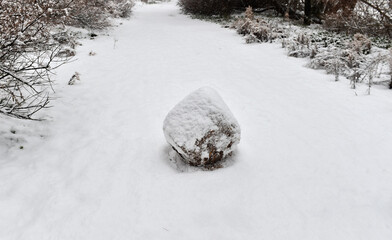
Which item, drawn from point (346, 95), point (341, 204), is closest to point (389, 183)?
point (341, 204)

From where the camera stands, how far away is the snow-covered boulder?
3044mm

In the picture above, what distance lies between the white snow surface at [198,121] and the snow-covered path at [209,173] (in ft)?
1.26

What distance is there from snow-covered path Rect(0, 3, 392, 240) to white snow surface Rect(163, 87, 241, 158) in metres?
0.38

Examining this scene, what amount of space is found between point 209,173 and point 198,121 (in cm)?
67

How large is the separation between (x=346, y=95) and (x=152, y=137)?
3922mm

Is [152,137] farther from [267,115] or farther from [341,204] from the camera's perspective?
[341,204]

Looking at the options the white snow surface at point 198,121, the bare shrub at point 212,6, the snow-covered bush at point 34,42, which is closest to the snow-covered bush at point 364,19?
the bare shrub at point 212,6

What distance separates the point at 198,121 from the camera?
3074 millimetres

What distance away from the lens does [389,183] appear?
284cm

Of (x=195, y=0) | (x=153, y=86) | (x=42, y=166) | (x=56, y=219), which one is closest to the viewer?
(x=56, y=219)

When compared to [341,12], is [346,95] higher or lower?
lower

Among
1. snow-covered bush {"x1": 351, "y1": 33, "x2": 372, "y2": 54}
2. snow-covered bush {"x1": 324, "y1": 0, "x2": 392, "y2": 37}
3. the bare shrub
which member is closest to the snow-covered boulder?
snow-covered bush {"x1": 351, "y1": 33, "x2": 372, "y2": 54}

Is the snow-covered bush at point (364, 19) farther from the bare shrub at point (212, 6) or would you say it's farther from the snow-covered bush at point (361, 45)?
the bare shrub at point (212, 6)

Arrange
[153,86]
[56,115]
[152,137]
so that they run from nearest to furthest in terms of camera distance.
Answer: [152,137], [56,115], [153,86]
